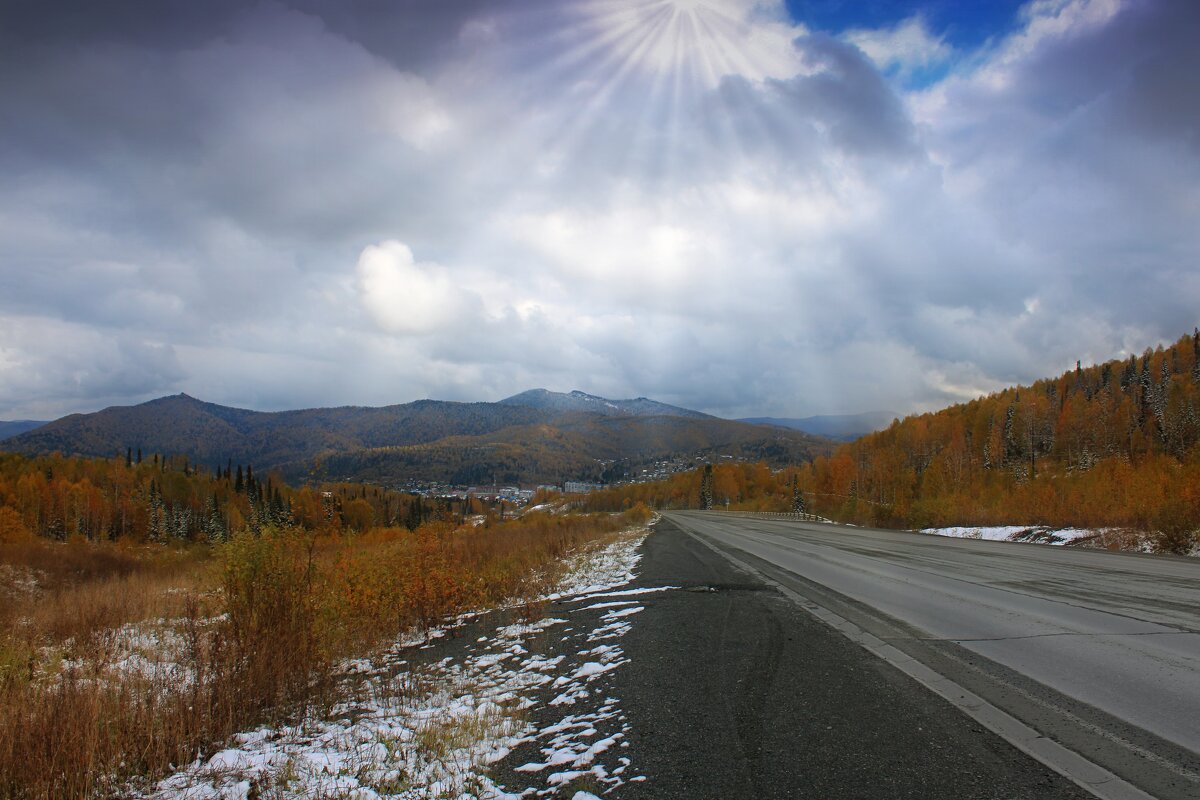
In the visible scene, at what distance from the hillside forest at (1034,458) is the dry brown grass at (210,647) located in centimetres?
2585

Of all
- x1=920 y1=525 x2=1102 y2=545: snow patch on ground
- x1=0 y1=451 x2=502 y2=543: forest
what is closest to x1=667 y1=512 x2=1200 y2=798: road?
x1=920 y1=525 x2=1102 y2=545: snow patch on ground

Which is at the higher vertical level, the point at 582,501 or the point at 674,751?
the point at 674,751

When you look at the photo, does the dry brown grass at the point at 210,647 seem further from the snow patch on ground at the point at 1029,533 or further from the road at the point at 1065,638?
the snow patch on ground at the point at 1029,533

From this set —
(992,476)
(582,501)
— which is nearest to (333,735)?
(992,476)

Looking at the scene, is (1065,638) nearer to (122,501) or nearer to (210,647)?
(210,647)

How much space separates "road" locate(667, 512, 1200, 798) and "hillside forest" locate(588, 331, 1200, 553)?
14452 mm

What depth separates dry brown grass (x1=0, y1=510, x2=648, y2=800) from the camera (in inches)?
188

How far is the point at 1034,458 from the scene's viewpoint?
3605 inches

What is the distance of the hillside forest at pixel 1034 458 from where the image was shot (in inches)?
1403

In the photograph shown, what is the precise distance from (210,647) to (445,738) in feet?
12.0

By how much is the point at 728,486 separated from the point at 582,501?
64792mm

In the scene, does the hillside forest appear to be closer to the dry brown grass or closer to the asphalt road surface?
the asphalt road surface

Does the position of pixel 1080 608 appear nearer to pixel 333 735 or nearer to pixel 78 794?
pixel 333 735

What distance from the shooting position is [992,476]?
80688 millimetres
